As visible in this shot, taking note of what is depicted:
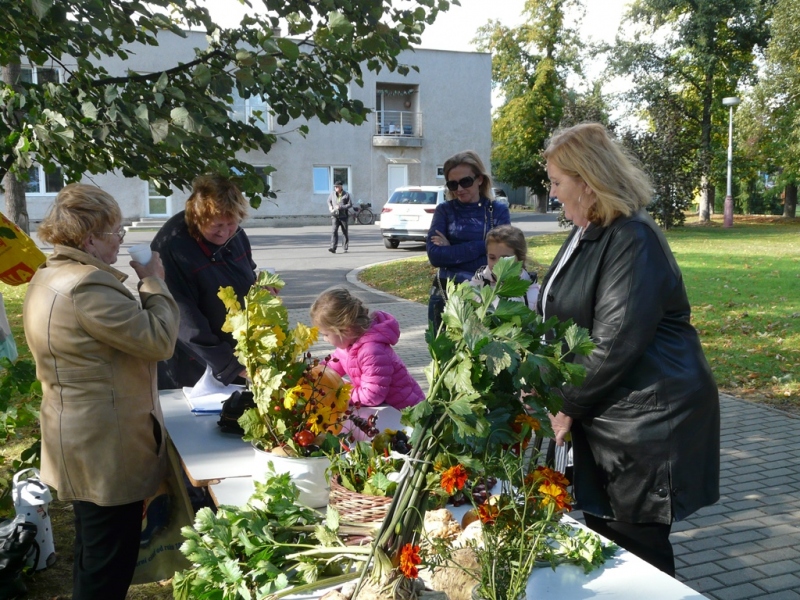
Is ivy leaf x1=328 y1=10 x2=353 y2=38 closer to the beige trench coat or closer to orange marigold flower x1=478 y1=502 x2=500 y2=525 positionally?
the beige trench coat

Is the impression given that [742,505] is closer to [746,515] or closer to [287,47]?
[746,515]

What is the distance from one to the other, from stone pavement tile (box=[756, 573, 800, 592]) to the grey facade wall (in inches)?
1222

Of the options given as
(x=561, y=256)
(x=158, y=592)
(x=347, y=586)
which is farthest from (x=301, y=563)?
(x=158, y=592)

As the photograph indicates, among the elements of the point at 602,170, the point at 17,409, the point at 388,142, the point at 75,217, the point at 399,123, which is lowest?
the point at 17,409

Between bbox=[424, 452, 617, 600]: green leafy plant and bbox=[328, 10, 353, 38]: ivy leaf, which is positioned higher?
bbox=[328, 10, 353, 38]: ivy leaf

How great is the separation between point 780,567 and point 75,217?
347 cm

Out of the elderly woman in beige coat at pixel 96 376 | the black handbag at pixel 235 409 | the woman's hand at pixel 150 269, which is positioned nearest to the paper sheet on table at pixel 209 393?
the black handbag at pixel 235 409

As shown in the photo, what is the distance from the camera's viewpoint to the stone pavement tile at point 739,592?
3.40 metres

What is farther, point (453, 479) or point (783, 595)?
point (783, 595)

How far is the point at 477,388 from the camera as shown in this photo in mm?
1562

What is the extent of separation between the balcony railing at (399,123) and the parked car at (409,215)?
15.8m

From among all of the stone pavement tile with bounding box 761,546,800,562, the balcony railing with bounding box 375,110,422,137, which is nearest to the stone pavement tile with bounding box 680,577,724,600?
the stone pavement tile with bounding box 761,546,800,562

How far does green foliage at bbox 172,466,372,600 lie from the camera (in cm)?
177

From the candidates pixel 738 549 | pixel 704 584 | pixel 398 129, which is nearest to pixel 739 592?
pixel 704 584
